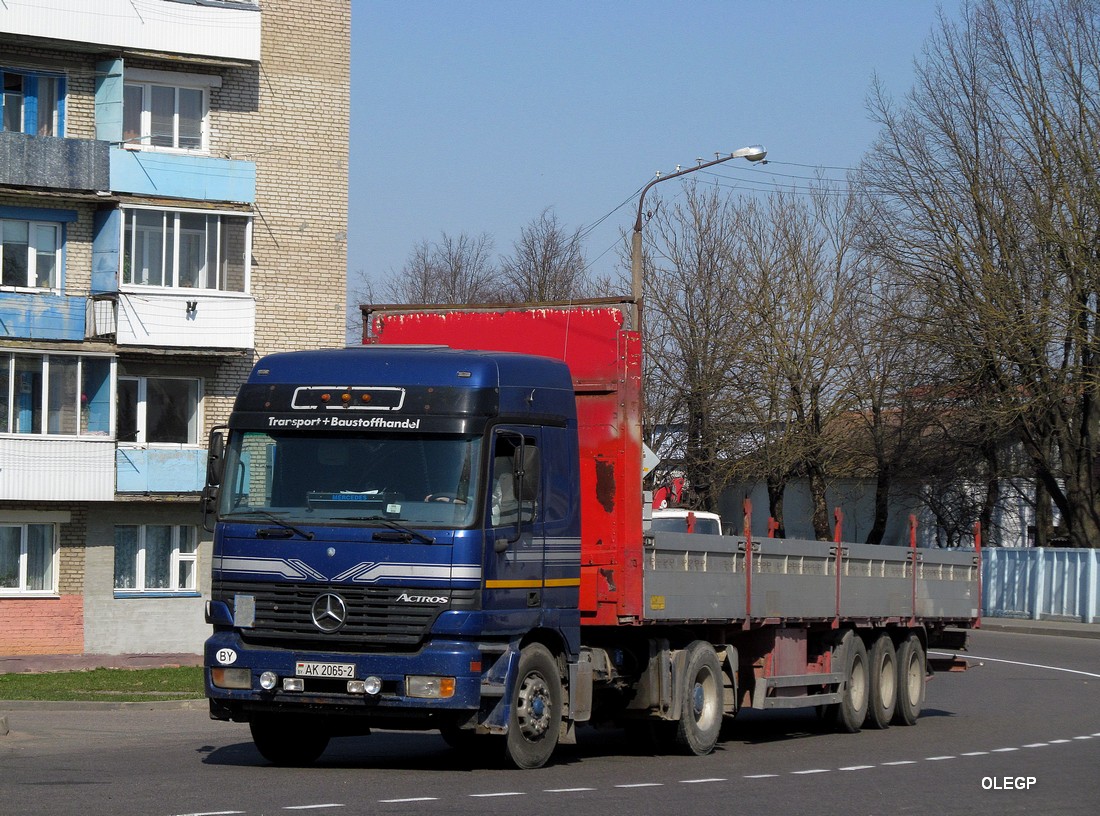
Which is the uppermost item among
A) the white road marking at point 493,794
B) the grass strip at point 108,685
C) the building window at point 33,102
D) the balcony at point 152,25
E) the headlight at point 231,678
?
the balcony at point 152,25

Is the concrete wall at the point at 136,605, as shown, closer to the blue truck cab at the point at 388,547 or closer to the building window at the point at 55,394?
the building window at the point at 55,394

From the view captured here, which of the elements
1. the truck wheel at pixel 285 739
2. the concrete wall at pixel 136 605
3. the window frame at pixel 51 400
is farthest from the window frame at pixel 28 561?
the truck wheel at pixel 285 739

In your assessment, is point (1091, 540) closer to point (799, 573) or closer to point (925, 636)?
point (925, 636)

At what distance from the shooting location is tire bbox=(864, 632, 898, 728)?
1789 cm

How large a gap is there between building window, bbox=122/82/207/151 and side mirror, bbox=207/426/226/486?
22.6 metres

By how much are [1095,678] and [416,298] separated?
153 ft

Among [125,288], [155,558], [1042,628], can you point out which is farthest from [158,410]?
[1042,628]

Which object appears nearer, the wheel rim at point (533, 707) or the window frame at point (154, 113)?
the wheel rim at point (533, 707)

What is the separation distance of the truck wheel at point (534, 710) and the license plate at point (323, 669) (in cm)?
121

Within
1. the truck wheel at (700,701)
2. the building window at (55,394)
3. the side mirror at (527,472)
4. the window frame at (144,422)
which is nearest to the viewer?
the side mirror at (527,472)

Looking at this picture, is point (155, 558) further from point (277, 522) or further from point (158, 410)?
point (277, 522)

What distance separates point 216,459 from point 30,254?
22.1 meters

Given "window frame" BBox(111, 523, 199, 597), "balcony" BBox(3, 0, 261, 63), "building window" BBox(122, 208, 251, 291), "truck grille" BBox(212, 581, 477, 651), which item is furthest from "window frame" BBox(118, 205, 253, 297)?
"truck grille" BBox(212, 581, 477, 651)

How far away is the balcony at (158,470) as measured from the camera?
106 ft
